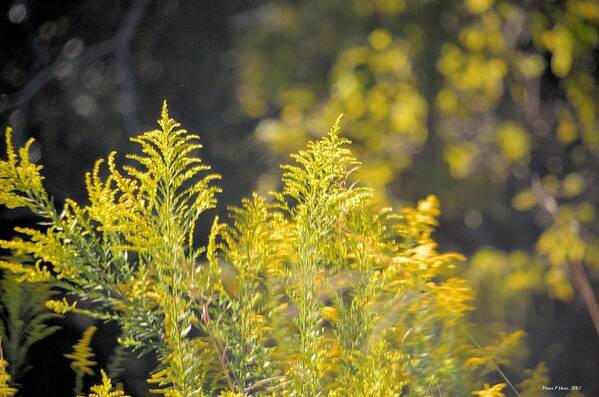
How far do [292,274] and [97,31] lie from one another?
3.39m

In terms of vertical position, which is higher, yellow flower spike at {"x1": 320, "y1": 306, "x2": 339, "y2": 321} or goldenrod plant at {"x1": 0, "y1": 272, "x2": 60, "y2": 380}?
goldenrod plant at {"x1": 0, "y1": 272, "x2": 60, "y2": 380}

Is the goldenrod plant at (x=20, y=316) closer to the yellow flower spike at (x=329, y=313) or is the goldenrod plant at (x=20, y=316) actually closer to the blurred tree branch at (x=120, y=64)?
the yellow flower spike at (x=329, y=313)

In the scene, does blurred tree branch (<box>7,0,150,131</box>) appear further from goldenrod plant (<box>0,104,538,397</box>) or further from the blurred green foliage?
goldenrod plant (<box>0,104,538,397</box>)

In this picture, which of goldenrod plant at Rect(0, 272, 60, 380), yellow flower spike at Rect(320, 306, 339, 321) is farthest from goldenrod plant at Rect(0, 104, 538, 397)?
goldenrod plant at Rect(0, 272, 60, 380)

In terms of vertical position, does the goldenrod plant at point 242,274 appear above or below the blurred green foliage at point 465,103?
below

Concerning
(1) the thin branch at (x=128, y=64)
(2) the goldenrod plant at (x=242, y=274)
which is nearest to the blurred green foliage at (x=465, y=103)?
(1) the thin branch at (x=128, y=64)

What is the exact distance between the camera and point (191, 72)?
14.4ft

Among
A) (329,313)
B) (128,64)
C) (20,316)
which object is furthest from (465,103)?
(329,313)

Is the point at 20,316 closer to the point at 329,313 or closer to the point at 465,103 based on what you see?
the point at 329,313

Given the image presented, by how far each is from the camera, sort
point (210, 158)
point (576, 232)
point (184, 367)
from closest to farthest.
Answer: point (184, 367) < point (576, 232) < point (210, 158)

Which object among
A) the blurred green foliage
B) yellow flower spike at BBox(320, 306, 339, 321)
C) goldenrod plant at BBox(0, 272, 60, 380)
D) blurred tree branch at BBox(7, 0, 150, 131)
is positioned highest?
blurred tree branch at BBox(7, 0, 150, 131)

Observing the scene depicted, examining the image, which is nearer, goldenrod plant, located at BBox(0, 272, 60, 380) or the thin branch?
goldenrod plant, located at BBox(0, 272, 60, 380)

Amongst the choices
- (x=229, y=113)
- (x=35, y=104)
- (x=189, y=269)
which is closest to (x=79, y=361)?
(x=189, y=269)

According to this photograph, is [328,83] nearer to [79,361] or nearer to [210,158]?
[210,158]
